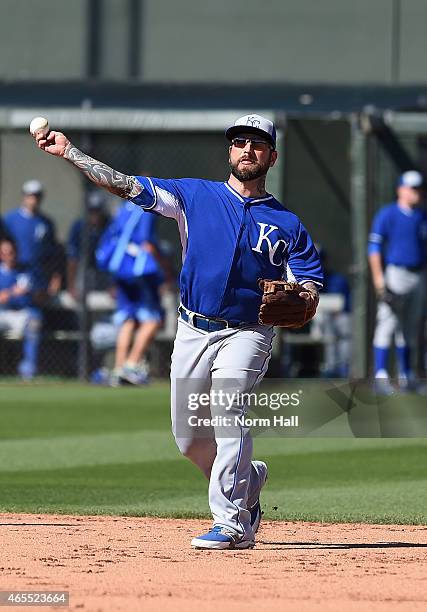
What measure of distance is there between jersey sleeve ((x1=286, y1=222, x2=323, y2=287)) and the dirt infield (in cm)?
130

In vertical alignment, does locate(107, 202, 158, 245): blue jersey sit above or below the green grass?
above

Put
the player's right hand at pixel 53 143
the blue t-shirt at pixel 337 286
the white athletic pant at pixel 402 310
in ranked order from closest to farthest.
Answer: the player's right hand at pixel 53 143, the white athletic pant at pixel 402 310, the blue t-shirt at pixel 337 286

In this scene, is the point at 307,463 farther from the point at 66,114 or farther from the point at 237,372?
the point at 66,114

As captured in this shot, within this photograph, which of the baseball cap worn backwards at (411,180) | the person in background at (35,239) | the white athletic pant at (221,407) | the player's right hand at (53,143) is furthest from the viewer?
the person in background at (35,239)

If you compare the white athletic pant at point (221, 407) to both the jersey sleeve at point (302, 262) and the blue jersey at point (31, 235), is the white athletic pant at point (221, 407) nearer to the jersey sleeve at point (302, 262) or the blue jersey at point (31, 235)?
the jersey sleeve at point (302, 262)

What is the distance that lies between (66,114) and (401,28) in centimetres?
584

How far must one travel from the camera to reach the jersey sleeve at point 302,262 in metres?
7.23

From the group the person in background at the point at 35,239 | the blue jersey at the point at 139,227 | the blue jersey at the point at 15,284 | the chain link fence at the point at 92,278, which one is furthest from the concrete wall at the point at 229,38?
the blue jersey at the point at 139,227

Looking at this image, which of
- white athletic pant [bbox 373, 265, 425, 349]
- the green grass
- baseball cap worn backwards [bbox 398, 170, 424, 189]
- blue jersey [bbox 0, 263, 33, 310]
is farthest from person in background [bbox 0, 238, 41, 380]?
baseball cap worn backwards [bbox 398, 170, 424, 189]

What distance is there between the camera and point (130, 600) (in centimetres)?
559

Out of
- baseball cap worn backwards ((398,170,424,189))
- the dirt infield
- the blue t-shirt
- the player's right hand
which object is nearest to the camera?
the dirt infield

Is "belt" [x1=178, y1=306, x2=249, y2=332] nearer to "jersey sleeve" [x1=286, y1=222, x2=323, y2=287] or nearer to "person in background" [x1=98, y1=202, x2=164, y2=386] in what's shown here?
"jersey sleeve" [x1=286, y1=222, x2=323, y2=287]

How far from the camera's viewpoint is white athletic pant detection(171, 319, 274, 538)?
7.04 metres

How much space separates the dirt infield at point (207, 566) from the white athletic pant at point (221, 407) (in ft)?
0.80
